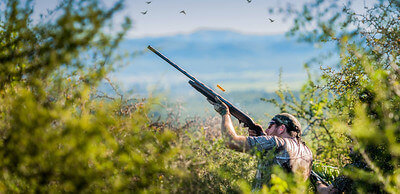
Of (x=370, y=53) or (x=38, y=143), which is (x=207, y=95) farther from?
(x=38, y=143)

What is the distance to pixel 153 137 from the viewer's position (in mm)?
2717

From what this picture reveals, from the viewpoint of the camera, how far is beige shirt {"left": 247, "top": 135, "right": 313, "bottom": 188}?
3170 mm

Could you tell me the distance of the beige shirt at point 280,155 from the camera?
3.17m

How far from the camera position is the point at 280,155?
371 cm

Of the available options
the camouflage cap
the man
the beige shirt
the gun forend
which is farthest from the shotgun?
the beige shirt

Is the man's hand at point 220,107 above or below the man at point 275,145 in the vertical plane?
below

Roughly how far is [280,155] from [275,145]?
244mm

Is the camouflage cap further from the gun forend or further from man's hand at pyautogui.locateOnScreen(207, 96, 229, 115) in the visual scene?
man's hand at pyautogui.locateOnScreen(207, 96, 229, 115)

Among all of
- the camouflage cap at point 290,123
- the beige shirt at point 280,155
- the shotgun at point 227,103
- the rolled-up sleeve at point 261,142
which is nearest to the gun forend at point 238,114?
the shotgun at point 227,103

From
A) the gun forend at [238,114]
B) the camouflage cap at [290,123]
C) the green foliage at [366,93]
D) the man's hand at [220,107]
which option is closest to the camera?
the green foliage at [366,93]

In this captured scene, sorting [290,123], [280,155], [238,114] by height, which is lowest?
[238,114]

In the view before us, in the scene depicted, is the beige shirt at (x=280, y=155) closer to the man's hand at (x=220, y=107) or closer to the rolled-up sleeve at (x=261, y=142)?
the rolled-up sleeve at (x=261, y=142)

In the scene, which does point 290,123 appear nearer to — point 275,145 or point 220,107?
point 275,145

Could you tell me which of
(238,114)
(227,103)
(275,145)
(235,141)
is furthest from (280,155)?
(227,103)
